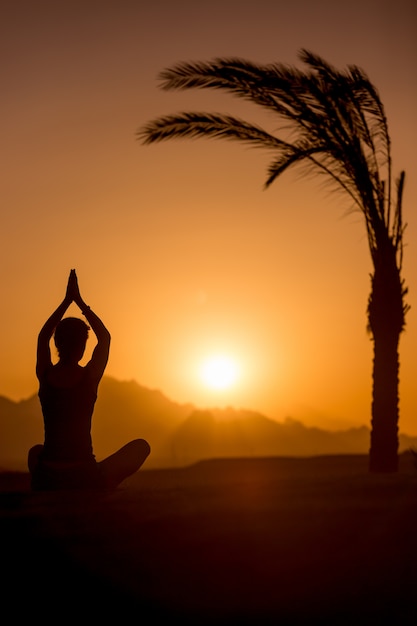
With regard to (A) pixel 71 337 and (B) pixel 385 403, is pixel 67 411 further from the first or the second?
(B) pixel 385 403

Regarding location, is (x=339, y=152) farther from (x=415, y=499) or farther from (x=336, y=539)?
(x=336, y=539)

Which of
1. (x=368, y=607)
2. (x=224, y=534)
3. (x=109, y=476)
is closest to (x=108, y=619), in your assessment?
(x=224, y=534)

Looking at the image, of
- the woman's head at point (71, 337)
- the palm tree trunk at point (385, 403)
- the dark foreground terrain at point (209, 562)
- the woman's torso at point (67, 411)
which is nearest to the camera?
the dark foreground terrain at point (209, 562)

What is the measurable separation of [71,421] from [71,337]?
0.59 meters

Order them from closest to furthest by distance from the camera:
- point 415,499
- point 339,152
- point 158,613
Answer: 1. point 158,613
2. point 415,499
3. point 339,152

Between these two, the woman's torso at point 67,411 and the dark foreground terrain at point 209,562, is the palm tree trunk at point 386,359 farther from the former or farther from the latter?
the dark foreground terrain at point 209,562

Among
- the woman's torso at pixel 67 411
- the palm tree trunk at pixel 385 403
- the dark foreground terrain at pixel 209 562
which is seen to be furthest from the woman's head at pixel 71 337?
the palm tree trunk at pixel 385 403

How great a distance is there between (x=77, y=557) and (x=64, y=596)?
0.25 m

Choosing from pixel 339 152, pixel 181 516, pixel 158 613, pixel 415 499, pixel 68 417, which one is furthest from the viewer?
pixel 339 152

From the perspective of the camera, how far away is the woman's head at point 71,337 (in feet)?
21.9

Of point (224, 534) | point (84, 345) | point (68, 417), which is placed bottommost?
point (224, 534)

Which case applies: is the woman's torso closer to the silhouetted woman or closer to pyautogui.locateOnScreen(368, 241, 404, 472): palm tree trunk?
the silhouetted woman

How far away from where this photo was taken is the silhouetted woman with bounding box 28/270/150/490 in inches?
259

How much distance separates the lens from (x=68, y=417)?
6.57 metres
